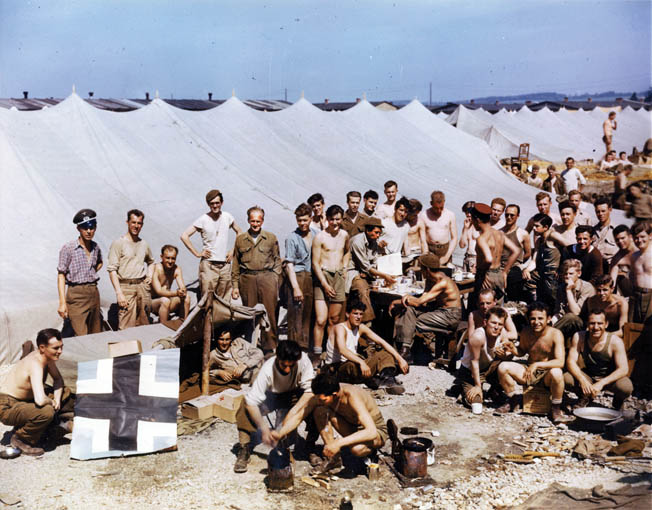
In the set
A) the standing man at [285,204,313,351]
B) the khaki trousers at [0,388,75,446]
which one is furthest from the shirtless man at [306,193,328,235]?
the khaki trousers at [0,388,75,446]

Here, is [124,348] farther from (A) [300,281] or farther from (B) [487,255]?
(B) [487,255]

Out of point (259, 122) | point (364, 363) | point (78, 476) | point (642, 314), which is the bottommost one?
point (78, 476)

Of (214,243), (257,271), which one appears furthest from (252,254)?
(214,243)

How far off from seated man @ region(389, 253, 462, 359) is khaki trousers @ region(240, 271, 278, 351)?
1.21 meters

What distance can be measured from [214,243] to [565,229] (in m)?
3.82

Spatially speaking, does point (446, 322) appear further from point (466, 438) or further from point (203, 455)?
point (203, 455)

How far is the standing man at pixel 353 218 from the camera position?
7922mm

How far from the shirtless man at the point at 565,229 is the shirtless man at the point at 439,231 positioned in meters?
1.16

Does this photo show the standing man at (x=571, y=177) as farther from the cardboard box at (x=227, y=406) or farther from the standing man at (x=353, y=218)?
the cardboard box at (x=227, y=406)

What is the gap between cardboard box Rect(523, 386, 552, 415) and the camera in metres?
5.80

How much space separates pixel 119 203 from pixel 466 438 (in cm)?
549

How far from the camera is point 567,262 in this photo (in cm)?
643

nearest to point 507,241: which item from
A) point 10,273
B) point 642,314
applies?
point 642,314

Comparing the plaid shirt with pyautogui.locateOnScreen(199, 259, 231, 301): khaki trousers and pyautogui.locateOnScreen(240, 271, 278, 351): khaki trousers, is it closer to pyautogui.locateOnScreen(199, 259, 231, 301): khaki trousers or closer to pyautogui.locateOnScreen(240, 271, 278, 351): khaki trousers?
pyautogui.locateOnScreen(199, 259, 231, 301): khaki trousers
